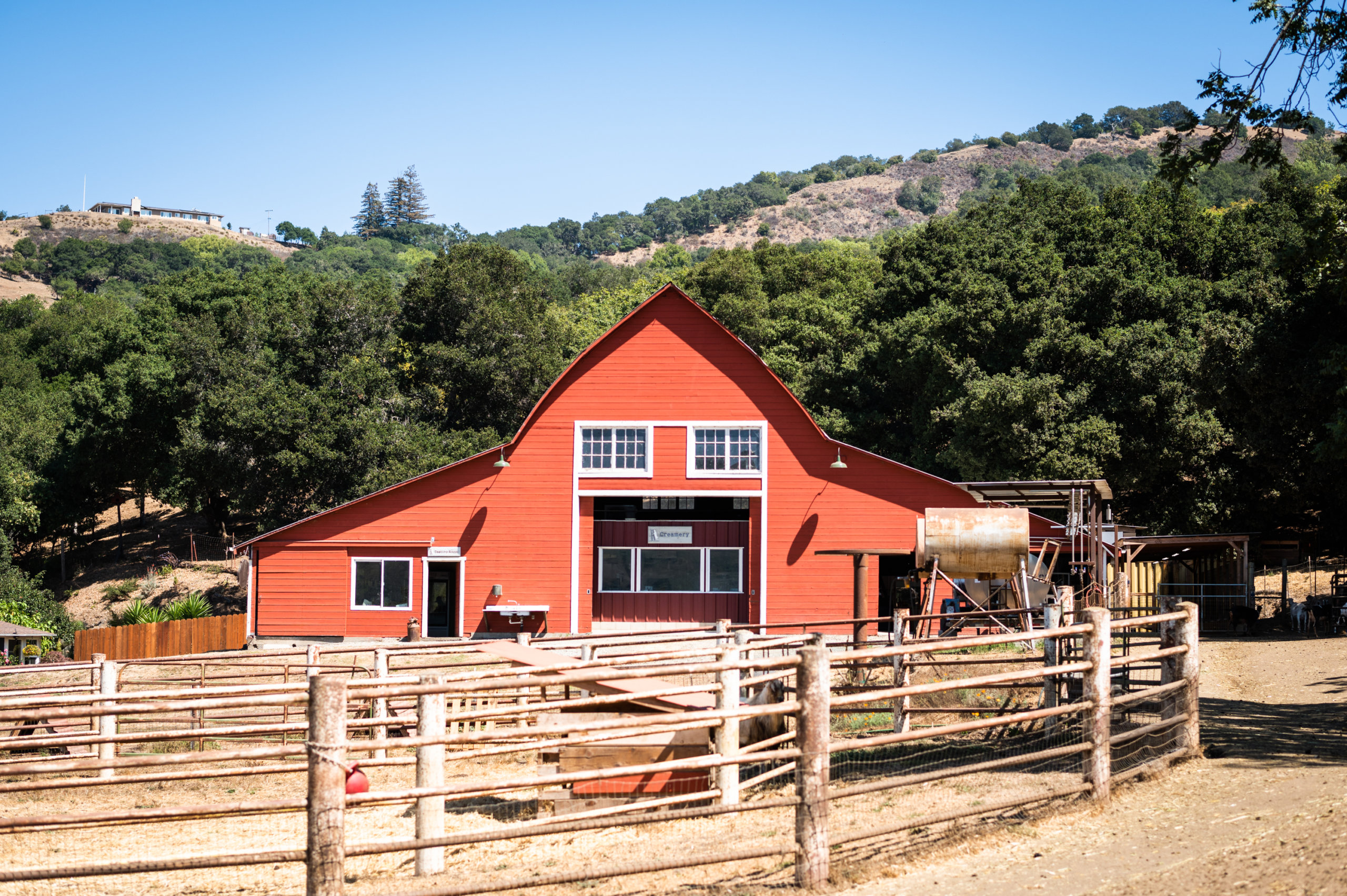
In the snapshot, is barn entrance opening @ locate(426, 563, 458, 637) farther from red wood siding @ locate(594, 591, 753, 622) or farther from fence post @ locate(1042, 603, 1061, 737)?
fence post @ locate(1042, 603, 1061, 737)

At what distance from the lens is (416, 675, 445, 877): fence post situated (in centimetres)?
855

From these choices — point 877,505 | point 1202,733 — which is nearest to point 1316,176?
point 877,505

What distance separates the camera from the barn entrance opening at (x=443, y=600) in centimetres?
3144

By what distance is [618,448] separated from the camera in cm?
3067

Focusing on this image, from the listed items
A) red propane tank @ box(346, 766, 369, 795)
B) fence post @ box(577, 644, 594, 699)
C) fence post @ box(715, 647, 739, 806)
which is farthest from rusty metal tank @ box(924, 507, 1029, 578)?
red propane tank @ box(346, 766, 369, 795)

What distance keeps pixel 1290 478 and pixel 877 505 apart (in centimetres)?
1137

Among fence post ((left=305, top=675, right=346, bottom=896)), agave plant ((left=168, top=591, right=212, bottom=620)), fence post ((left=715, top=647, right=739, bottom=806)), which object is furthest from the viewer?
agave plant ((left=168, top=591, right=212, bottom=620))

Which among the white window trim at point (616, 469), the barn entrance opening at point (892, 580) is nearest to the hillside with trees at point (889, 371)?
the barn entrance opening at point (892, 580)

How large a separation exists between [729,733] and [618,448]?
21.0 meters

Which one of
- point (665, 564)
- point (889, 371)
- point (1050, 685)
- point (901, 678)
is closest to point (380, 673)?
point (901, 678)

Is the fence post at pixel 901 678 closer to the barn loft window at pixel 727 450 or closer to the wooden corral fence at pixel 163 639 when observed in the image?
the barn loft window at pixel 727 450

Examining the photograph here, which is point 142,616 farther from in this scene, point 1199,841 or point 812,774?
point 1199,841

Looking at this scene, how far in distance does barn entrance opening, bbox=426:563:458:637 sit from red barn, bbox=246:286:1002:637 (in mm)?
549

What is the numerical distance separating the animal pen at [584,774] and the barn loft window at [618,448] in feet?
52.7
